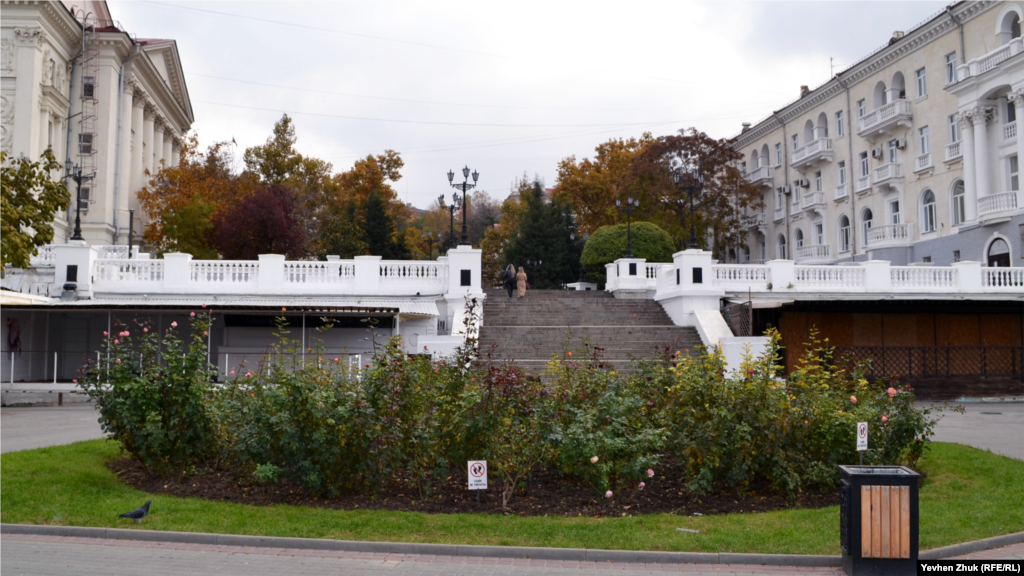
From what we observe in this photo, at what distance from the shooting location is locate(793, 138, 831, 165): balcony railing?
165 ft

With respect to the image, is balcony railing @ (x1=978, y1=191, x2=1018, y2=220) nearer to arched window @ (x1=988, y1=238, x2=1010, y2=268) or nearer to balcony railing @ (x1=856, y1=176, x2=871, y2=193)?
arched window @ (x1=988, y1=238, x2=1010, y2=268)

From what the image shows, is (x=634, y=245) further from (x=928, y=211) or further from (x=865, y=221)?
(x=865, y=221)

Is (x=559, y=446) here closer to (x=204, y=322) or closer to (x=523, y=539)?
(x=523, y=539)

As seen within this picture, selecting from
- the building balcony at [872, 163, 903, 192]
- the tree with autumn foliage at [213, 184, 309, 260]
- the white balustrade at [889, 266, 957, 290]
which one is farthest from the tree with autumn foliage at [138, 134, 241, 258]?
the building balcony at [872, 163, 903, 192]

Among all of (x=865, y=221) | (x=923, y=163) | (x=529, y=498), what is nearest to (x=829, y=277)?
(x=923, y=163)

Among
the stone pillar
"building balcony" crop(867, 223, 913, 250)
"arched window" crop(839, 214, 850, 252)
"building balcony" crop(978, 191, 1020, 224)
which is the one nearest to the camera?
"building balcony" crop(978, 191, 1020, 224)

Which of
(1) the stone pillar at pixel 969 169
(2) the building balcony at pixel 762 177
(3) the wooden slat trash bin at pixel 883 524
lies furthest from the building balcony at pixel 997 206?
(3) the wooden slat trash bin at pixel 883 524

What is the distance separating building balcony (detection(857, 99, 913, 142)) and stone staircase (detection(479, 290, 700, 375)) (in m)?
23.4

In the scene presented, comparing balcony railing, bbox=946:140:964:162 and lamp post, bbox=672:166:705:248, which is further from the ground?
balcony railing, bbox=946:140:964:162

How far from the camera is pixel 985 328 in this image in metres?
24.7

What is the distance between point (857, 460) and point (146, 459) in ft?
28.4

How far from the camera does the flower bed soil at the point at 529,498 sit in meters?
8.96

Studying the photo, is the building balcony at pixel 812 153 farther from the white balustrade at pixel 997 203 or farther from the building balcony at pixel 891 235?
the white balustrade at pixel 997 203

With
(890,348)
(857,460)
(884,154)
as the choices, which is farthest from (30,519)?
(884,154)
